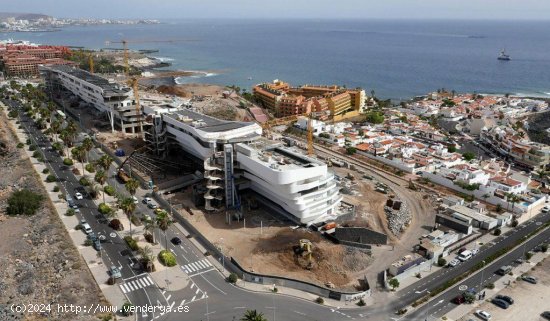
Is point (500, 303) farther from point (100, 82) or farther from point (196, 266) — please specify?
point (100, 82)

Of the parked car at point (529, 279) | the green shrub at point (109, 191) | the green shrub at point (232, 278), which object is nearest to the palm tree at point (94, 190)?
the green shrub at point (109, 191)

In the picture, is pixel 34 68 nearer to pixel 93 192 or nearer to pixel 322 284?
pixel 93 192

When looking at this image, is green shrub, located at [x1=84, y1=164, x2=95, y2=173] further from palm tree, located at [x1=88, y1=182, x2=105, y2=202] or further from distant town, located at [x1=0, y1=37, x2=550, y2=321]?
Answer: palm tree, located at [x1=88, y1=182, x2=105, y2=202]

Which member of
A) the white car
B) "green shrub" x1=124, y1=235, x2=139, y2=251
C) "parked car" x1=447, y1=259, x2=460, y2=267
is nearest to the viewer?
the white car

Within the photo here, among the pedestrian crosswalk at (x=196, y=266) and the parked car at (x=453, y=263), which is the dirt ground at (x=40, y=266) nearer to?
the pedestrian crosswalk at (x=196, y=266)

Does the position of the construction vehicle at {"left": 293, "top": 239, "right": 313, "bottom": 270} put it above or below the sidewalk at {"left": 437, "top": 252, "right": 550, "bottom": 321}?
above

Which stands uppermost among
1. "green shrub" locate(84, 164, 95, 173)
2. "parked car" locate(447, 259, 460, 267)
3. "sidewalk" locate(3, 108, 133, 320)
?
"green shrub" locate(84, 164, 95, 173)

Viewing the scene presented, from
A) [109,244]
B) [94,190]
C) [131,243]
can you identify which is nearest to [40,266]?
[109,244]

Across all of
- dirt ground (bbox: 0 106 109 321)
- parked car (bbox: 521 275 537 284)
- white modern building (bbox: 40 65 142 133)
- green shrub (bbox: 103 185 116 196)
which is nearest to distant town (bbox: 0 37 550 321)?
parked car (bbox: 521 275 537 284)
